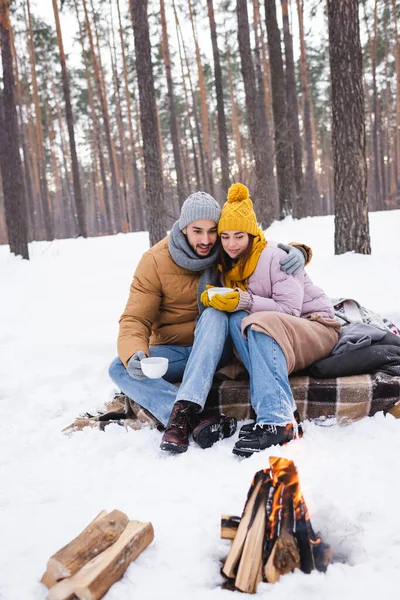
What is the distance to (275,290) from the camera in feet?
9.45

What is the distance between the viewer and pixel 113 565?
1546 mm

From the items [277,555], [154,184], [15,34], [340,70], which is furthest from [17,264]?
[15,34]

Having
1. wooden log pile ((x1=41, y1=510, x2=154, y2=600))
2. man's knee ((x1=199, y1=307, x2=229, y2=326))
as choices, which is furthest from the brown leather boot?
wooden log pile ((x1=41, y1=510, x2=154, y2=600))

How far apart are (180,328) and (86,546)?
174 centimetres

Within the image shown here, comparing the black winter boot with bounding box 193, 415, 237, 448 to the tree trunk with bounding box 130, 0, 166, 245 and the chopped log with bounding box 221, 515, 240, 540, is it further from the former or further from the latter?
the tree trunk with bounding box 130, 0, 166, 245

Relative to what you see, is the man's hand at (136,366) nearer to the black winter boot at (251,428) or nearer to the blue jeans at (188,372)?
the blue jeans at (188,372)

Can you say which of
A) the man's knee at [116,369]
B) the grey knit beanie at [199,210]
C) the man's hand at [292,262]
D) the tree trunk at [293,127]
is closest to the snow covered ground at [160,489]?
the man's knee at [116,369]

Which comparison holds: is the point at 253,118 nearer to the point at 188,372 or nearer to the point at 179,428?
the point at 188,372

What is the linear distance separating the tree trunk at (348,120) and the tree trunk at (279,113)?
4.75m

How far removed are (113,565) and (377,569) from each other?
0.89 metres

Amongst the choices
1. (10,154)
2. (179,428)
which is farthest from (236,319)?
(10,154)

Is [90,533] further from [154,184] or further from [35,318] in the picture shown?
[154,184]

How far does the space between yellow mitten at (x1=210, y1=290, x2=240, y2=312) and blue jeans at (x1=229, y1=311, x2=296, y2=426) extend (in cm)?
18

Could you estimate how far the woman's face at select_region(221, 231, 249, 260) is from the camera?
287 centimetres
